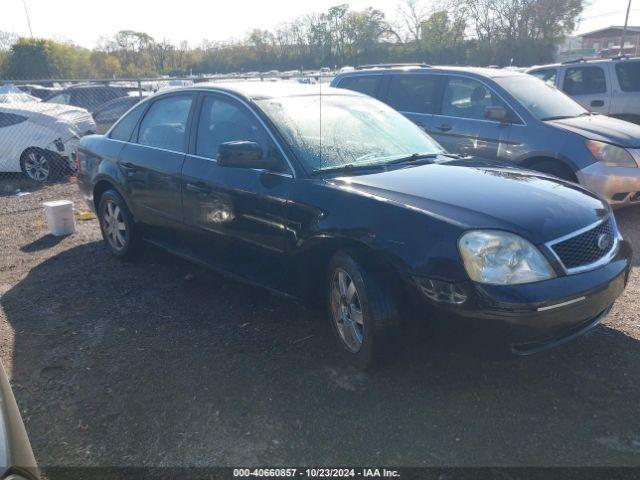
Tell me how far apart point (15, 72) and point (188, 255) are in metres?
42.9

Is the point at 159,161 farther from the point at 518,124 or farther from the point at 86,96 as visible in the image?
the point at 86,96

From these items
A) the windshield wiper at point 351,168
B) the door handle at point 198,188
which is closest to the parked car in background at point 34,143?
the door handle at point 198,188

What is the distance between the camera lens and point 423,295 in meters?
2.77

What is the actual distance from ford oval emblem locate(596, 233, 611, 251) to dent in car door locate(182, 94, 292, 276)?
6.14 feet

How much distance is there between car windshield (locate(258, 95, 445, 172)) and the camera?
3.61 m

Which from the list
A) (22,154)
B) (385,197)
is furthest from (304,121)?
(22,154)

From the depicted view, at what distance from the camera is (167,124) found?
15.4ft

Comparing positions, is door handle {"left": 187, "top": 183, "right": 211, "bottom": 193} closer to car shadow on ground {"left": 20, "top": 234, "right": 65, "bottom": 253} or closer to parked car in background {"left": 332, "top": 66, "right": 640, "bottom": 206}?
car shadow on ground {"left": 20, "top": 234, "right": 65, "bottom": 253}

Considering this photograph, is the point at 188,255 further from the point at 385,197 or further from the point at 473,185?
the point at 473,185

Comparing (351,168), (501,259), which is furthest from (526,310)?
(351,168)

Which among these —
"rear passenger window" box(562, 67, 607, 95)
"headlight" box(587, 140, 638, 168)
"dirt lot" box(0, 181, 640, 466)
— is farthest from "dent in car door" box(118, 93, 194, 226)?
"rear passenger window" box(562, 67, 607, 95)

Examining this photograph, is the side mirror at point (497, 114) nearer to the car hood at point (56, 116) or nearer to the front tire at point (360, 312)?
the front tire at point (360, 312)

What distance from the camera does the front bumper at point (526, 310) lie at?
259 centimetres

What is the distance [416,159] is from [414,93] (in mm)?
3617
